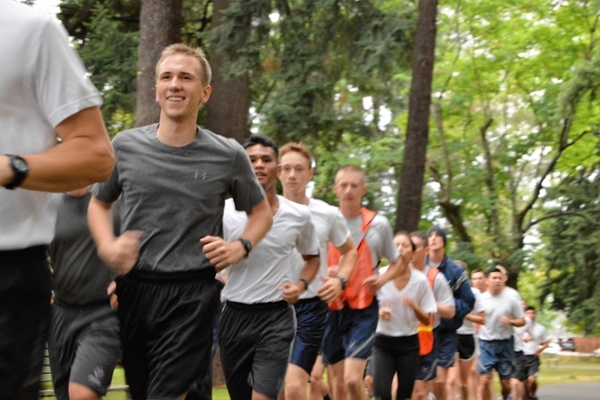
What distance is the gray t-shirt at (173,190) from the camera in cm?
568

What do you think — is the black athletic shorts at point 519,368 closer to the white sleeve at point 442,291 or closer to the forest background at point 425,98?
the forest background at point 425,98

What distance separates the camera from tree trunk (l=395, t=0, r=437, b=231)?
722 inches

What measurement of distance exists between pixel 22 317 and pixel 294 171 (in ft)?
19.2

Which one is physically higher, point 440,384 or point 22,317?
point 22,317

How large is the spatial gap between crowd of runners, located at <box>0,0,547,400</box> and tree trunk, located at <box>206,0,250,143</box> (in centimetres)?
888

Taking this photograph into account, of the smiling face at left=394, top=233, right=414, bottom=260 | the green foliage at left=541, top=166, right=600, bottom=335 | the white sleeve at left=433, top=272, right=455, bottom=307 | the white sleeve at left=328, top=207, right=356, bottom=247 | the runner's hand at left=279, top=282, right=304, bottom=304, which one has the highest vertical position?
the green foliage at left=541, top=166, right=600, bottom=335

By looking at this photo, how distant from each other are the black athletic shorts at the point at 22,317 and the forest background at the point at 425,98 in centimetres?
1202

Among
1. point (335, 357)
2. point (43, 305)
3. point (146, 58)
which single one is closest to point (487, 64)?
A: point (146, 58)

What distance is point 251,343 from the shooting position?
7.57 m

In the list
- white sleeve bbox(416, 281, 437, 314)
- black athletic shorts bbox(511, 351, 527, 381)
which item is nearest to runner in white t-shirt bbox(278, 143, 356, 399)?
white sleeve bbox(416, 281, 437, 314)

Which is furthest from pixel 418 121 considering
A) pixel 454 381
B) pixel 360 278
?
pixel 360 278

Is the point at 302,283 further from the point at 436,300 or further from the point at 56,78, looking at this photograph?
the point at 436,300

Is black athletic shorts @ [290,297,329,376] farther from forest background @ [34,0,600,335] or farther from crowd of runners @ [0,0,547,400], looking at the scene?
forest background @ [34,0,600,335]

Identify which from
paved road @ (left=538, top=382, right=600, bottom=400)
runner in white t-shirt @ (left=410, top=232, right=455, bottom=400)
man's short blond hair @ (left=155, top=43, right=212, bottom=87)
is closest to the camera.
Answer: man's short blond hair @ (left=155, top=43, right=212, bottom=87)
